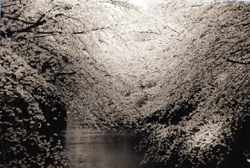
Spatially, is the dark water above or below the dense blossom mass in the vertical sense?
below

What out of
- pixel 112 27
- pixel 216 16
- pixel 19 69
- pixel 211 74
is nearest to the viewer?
pixel 19 69

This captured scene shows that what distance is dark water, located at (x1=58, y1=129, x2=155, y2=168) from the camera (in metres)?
2.56

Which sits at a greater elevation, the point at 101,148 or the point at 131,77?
the point at 131,77

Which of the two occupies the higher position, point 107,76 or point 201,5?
point 201,5

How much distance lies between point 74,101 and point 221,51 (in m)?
1.90

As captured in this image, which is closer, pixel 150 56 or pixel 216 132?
pixel 150 56

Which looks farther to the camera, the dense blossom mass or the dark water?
the dark water

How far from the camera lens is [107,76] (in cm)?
276

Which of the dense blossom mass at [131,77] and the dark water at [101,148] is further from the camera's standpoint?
the dark water at [101,148]

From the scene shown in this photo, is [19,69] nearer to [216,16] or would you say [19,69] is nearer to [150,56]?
[150,56]

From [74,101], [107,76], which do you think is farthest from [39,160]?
[107,76]

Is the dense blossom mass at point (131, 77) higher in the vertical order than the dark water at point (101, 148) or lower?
higher

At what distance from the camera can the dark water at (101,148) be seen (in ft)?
8.40

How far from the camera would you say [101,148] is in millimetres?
2797
